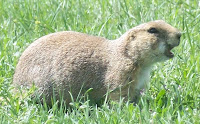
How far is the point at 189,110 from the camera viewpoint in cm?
526

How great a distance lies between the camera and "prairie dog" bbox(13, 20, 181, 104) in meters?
5.66

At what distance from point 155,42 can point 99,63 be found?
595mm

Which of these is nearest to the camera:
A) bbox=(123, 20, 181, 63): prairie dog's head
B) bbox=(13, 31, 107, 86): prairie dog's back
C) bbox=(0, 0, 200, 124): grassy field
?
bbox=(0, 0, 200, 124): grassy field

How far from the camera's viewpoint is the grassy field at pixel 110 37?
510cm

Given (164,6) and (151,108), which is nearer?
(151,108)

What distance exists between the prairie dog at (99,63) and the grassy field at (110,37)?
0.61 ft

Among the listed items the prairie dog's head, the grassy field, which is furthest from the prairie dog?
the grassy field

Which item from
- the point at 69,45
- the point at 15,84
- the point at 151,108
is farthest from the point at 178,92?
the point at 15,84

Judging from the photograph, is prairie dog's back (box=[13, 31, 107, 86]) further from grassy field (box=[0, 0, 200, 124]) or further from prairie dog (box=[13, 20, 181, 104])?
grassy field (box=[0, 0, 200, 124])

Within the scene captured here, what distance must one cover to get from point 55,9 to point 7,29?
821 mm

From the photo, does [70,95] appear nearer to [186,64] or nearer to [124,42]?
[124,42]

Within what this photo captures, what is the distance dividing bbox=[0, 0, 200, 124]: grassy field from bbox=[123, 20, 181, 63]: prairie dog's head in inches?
14.1

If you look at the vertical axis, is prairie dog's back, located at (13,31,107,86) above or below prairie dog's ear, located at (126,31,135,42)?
below

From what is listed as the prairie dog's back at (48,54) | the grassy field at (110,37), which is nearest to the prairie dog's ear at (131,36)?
the prairie dog's back at (48,54)
